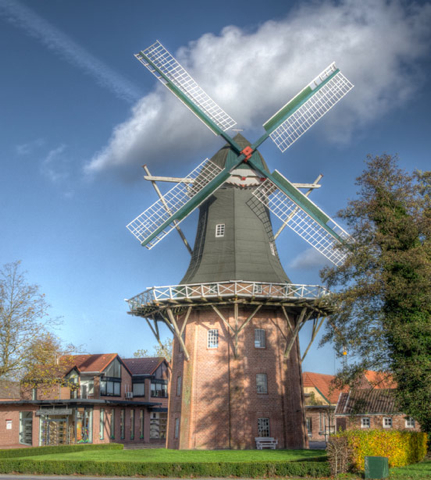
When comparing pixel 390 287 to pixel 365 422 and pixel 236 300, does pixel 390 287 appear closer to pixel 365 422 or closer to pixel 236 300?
pixel 236 300

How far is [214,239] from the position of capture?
117 ft

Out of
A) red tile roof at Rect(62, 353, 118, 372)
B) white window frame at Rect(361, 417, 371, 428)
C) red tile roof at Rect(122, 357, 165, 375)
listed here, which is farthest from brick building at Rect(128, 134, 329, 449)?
red tile roof at Rect(122, 357, 165, 375)

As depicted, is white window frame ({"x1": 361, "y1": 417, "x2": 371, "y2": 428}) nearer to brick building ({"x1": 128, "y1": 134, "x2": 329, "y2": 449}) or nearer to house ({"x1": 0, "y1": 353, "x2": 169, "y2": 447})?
brick building ({"x1": 128, "y1": 134, "x2": 329, "y2": 449})

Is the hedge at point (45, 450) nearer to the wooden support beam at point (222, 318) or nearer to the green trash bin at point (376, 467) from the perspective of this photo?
the wooden support beam at point (222, 318)

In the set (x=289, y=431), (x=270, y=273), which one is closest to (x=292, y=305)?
(x=270, y=273)

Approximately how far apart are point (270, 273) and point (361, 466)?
48.4 feet

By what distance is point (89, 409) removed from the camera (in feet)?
154

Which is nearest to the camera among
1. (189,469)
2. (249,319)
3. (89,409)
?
(189,469)

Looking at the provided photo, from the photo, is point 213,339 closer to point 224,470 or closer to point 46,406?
point 224,470

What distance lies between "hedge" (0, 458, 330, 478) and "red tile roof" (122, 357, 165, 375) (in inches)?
1419

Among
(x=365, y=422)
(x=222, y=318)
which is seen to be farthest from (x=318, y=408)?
(x=222, y=318)

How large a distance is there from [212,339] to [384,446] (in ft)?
45.3

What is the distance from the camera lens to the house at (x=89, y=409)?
46469mm

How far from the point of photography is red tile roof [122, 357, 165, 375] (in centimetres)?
5916
